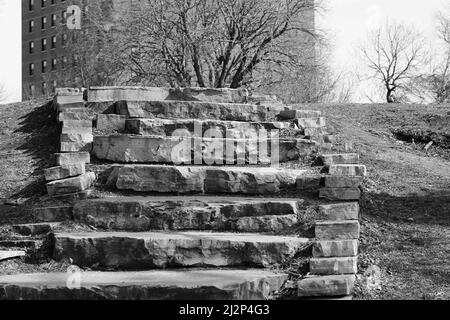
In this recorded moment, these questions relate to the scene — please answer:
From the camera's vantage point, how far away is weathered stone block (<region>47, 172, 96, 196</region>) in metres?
8.58

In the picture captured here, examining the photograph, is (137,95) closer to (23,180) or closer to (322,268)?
(23,180)

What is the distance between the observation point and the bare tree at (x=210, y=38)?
21766 mm

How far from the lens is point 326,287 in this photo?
6289 millimetres

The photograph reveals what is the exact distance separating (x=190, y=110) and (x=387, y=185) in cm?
302

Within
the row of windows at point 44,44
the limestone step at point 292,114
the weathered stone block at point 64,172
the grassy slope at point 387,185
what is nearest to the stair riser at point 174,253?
the grassy slope at point 387,185

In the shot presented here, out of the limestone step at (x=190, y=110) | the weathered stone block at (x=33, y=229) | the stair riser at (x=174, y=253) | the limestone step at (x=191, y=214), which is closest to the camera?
the stair riser at (x=174, y=253)

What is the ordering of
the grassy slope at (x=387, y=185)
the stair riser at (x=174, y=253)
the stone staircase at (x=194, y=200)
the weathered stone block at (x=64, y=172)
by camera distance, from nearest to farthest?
the stone staircase at (x=194, y=200) < the grassy slope at (x=387, y=185) < the stair riser at (x=174, y=253) < the weathered stone block at (x=64, y=172)

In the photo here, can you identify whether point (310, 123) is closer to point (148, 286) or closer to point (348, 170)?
point (348, 170)

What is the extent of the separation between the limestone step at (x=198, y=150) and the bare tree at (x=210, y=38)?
12438 mm

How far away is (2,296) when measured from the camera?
645cm

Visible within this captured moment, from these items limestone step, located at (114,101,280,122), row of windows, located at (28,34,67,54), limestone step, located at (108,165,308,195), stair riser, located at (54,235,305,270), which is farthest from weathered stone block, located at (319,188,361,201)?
row of windows, located at (28,34,67,54)

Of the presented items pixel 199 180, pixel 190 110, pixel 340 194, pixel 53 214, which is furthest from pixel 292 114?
pixel 53 214

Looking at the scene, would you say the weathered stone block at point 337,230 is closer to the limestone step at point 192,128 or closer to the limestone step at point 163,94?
the limestone step at point 192,128
